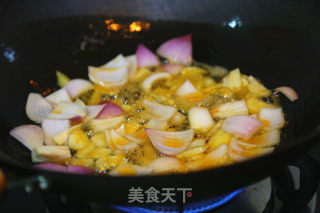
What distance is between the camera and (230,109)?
3.36 feet

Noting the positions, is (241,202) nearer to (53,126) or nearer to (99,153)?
(99,153)

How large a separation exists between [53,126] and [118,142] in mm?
203

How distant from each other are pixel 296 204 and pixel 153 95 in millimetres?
538

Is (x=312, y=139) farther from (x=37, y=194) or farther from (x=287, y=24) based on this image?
(x=37, y=194)

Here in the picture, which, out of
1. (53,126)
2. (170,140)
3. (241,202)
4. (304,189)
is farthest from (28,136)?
(304,189)

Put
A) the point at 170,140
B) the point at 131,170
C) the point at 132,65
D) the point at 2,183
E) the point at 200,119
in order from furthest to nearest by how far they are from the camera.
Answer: the point at 132,65 → the point at 200,119 → the point at 170,140 → the point at 131,170 → the point at 2,183

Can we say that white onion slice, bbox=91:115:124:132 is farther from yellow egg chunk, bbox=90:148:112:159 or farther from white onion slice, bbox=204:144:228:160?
white onion slice, bbox=204:144:228:160

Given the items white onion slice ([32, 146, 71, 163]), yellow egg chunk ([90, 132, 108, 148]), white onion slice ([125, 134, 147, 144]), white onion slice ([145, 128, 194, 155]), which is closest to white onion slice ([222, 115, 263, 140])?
white onion slice ([145, 128, 194, 155])

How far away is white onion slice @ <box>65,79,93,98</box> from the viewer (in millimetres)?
1137

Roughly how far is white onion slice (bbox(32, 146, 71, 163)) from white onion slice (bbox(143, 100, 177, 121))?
277mm

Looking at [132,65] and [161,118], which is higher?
[132,65]

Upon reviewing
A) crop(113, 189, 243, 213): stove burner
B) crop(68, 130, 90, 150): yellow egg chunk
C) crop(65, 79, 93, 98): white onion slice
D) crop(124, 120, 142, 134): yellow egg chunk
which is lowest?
crop(113, 189, 243, 213): stove burner

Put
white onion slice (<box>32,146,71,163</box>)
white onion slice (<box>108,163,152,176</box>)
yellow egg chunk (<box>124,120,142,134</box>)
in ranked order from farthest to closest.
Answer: yellow egg chunk (<box>124,120,142,134</box>) < white onion slice (<box>32,146,71,163</box>) < white onion slice (<box>108,163,152,176</box>)

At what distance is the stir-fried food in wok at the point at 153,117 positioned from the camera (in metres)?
0.89
